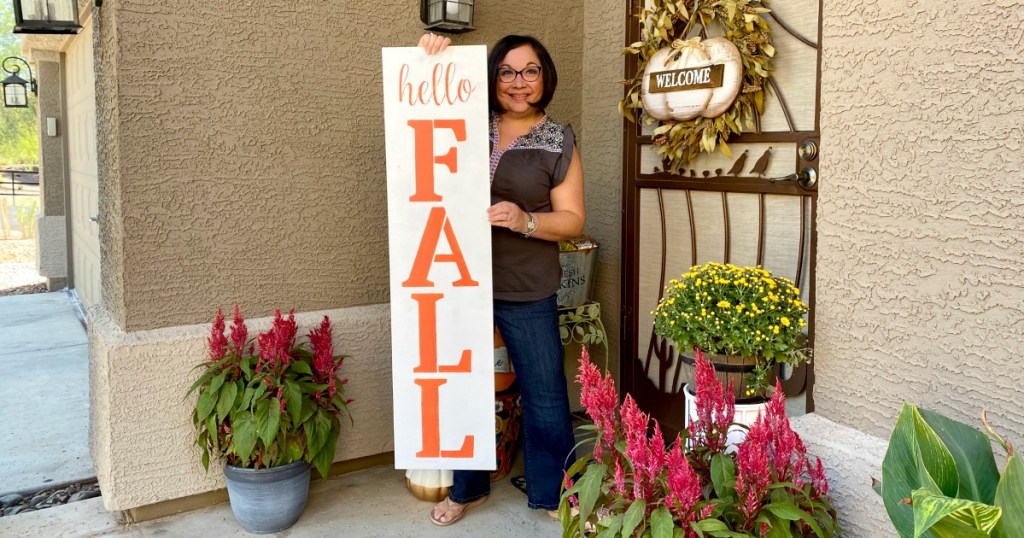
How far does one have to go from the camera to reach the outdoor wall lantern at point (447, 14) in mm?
3525

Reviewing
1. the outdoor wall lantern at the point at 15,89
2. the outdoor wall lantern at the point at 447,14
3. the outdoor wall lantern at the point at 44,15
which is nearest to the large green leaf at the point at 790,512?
Answer: the outdoor wall lantern at the point at 447,14

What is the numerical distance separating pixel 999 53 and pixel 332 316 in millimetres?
2615

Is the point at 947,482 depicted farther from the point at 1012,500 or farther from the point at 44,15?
the point at 44,15

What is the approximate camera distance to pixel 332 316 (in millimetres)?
3564

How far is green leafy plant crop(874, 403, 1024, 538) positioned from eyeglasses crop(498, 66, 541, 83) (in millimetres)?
1746

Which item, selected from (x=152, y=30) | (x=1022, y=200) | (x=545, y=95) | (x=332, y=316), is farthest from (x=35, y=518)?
(x=1022, y=200)

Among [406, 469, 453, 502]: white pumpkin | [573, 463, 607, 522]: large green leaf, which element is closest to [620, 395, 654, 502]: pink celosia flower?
[573, 463, 607, 522]: large green leaf

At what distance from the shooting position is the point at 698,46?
10.2 feet

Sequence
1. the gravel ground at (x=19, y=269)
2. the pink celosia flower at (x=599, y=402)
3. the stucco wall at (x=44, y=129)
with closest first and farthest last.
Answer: the pink celosia flower at (x=599, y=402) < the stucco wall at (x=44, y=129) < the gravel ground at (x=19, y=269)

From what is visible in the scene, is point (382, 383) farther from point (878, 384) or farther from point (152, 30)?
point (878, 384)

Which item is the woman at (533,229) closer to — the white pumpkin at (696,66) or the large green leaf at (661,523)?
the white pumpkin at (696,66)

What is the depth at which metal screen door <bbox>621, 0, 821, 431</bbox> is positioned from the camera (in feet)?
9.53

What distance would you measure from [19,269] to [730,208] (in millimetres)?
10601

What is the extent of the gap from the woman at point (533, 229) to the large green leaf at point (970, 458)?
1475 millimetres
